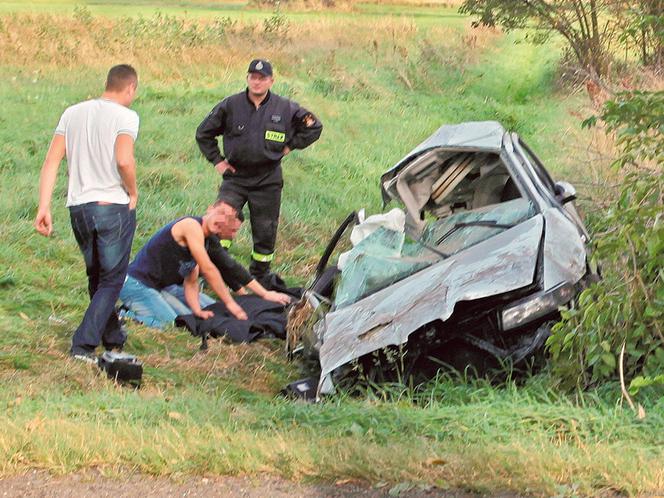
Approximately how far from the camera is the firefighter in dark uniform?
365 inches

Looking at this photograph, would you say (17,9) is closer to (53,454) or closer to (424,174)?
(424,174)

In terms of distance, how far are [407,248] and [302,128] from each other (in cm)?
271

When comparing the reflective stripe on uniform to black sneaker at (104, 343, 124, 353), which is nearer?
black sneaker at (104, 343, 124, 353)

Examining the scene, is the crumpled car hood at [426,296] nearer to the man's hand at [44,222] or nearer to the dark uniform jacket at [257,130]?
the man's hand at [44,222]

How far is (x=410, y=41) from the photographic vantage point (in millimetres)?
28594

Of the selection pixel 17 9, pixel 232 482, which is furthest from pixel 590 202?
pixel 17 9

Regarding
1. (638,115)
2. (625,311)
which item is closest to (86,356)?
(625,311)

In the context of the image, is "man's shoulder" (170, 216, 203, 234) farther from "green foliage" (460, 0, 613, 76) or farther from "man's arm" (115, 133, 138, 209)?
"green foliage" (460, 0, 613, 76)

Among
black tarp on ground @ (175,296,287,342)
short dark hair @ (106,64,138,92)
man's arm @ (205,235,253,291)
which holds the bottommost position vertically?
black tarp on ground @ (175,296,287,342)

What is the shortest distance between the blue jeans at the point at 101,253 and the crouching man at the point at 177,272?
36.8 inches

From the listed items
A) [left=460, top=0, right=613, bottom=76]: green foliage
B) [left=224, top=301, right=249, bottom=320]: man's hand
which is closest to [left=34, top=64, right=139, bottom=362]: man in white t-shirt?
[left=224, top=301, right=249, bottom=320]: man's hand

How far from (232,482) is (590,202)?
6.39 meters

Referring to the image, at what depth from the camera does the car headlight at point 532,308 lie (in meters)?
5.99

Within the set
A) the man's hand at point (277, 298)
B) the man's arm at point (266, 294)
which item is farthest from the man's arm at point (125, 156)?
the man's hand at point (277, 298)
